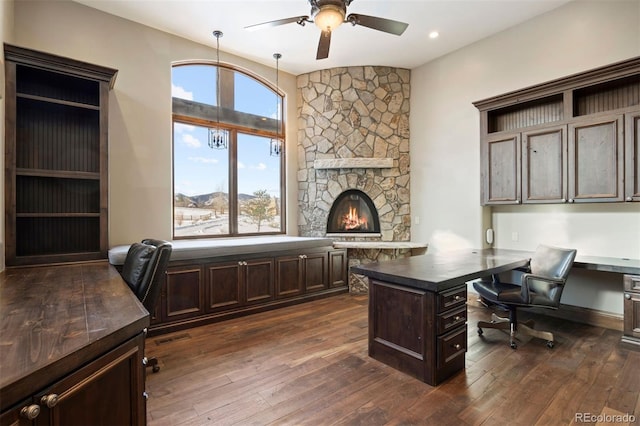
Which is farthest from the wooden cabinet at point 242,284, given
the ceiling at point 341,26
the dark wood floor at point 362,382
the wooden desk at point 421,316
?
the ceiling at point 341,26

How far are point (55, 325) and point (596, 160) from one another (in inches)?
180

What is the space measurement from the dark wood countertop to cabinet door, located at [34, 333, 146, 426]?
0.04 m

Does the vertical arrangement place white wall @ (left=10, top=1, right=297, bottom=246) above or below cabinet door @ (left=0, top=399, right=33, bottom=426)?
above

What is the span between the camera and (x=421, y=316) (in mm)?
2398

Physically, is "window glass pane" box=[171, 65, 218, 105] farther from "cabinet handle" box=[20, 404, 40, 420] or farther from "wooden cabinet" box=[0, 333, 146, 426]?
"cabinet handle" box=[20, 404, 40, 420]

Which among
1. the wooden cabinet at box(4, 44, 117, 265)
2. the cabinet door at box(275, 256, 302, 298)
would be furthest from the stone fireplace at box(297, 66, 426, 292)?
the wooden cabinet at box(4, 44, 117, 265)

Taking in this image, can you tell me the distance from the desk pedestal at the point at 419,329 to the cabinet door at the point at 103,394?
6.03ft

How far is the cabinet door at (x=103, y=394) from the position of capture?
103 centimetres

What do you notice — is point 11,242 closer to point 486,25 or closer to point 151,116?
point 151,116

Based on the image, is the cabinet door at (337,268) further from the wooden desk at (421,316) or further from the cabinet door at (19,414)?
the cabinet door at (19,414)

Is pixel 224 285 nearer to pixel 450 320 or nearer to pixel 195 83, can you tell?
pixel 450 320

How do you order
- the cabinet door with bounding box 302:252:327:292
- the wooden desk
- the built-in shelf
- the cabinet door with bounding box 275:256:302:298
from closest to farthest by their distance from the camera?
the wooden desk → the cabinet door with bounding box 275:256:302:298 → the cabinet door with bounding box 302:252:327:292 → the built-in shelf

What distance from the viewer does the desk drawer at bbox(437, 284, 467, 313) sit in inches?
94.3

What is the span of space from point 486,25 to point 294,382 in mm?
4628
